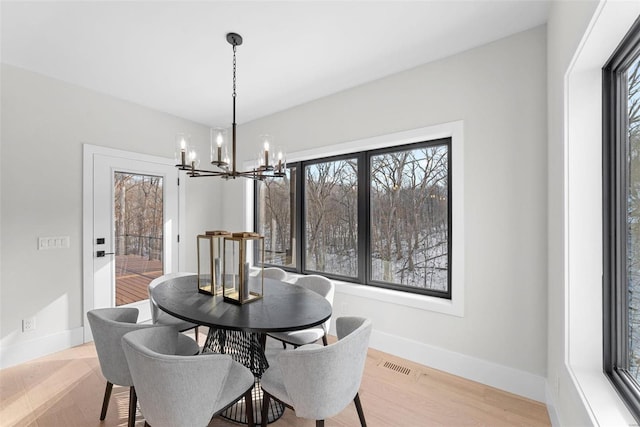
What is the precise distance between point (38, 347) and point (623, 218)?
436 cm

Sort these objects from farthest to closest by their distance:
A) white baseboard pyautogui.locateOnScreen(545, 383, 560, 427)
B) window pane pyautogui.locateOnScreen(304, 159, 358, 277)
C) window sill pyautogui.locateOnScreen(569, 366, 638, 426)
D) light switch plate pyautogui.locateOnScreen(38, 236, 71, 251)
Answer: window pane pyautogui.locateOnScreen(304, 159, 358, 277) < light switch plate pyautogui.locateOnScreen(38, 236, 71, 251) < white baseboard pyautogui.locateOnScreen(545, 383, 560, 427) < window sill pyautogui.locateOnScreen(569, 366, 638, 426)

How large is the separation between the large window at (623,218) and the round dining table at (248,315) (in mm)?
1328

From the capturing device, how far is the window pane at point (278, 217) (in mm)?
3715

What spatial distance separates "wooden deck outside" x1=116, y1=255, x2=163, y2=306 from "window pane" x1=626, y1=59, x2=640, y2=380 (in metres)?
4.13

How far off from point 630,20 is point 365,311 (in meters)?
2.58

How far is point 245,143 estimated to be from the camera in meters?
4.14

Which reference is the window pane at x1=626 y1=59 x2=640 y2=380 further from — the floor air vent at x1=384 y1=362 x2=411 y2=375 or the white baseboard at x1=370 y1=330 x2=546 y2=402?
the floor air vent at x1=384 y1=362 x2=411 y2=375

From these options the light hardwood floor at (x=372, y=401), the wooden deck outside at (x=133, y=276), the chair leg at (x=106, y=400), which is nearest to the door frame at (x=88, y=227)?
the wooden deck outside at (x=133, y=276)

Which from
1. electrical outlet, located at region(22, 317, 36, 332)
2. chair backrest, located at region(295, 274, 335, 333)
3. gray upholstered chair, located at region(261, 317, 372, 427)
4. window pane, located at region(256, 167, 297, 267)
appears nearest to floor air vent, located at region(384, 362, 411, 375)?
chair backrest, located at region(295, 274, 335, 333)

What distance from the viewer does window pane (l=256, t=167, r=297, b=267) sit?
371 centimetres

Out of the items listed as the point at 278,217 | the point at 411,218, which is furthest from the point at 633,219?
the point at 278,217

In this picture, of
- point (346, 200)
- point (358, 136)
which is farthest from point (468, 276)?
point (358, 136)

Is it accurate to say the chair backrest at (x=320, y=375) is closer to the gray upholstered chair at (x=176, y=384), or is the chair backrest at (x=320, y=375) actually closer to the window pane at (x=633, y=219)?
the gray upholstered chair at (x=176, y=384)

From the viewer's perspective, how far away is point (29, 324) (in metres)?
2.69
